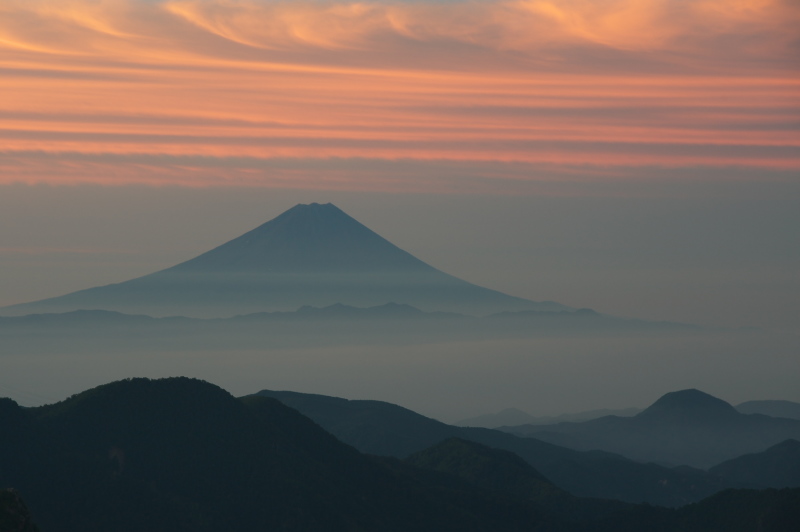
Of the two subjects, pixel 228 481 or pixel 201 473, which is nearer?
pixel 201 473

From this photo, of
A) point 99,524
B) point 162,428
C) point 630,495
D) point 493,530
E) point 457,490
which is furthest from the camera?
point 630,495

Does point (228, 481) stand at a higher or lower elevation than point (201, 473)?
lower

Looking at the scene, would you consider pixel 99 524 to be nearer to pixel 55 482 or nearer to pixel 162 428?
pixel 55 482

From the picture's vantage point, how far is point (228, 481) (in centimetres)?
10138

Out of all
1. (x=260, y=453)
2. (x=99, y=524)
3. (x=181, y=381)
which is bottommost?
(x=99, y=524)

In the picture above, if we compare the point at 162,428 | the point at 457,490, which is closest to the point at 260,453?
the point at 162,428

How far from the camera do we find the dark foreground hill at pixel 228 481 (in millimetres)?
93125

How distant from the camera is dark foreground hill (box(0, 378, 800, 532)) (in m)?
93.1

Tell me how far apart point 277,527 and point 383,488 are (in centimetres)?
1721

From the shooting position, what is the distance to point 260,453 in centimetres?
10681

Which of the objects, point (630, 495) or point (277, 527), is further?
point (630, 495)

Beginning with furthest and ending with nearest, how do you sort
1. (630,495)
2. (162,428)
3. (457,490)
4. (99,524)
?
(630,495)
(457,490)
(162,428)
(99,524)

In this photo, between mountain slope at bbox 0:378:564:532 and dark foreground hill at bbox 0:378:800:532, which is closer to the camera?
mountain slope at bbox 0:378:564:532

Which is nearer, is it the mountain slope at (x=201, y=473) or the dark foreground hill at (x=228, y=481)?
the mountain slope at (x=201, y=473)
